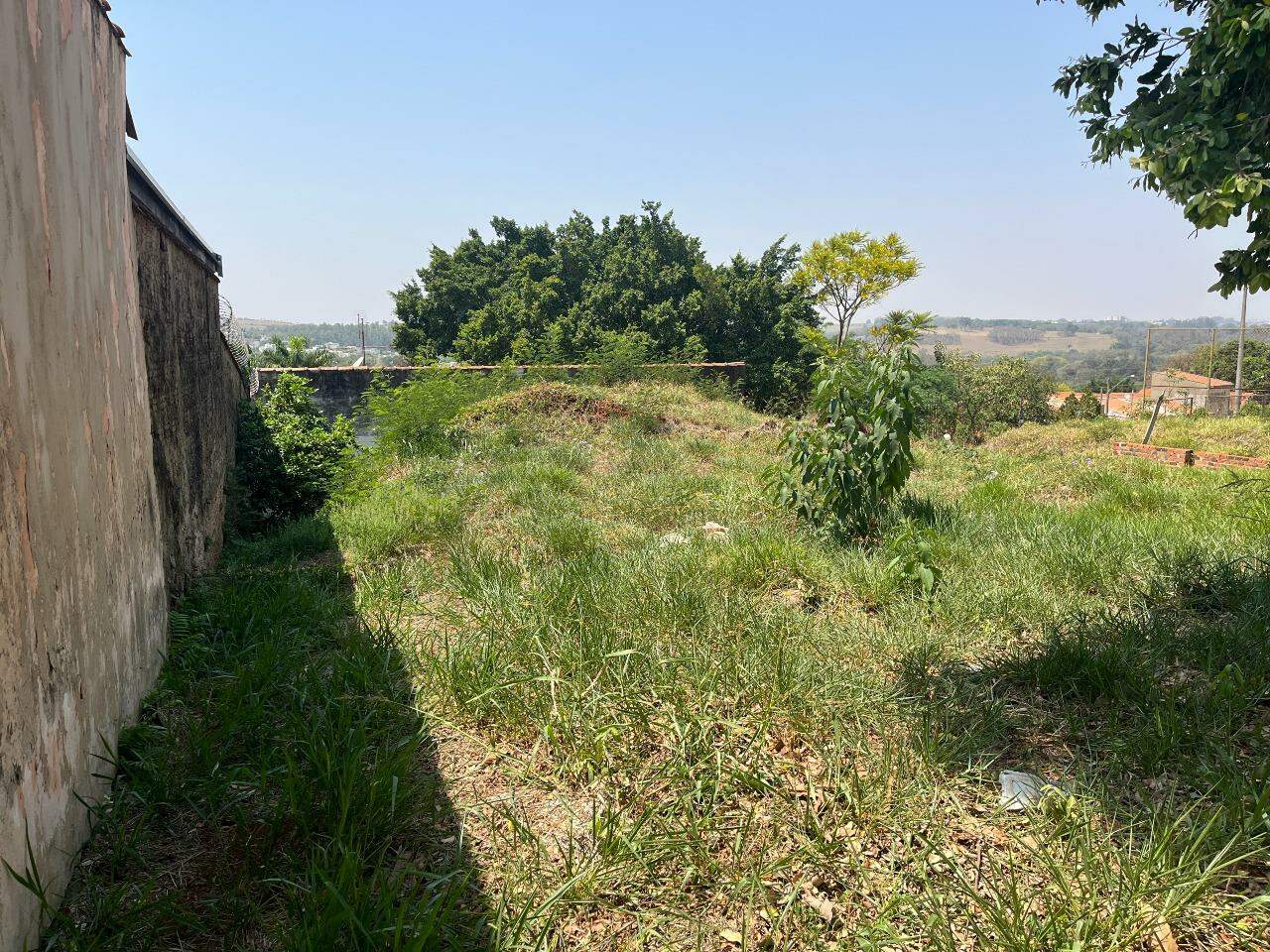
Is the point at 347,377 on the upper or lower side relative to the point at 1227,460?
upper

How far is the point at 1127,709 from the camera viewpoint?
8.61ft

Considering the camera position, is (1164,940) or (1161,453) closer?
(1164,940)

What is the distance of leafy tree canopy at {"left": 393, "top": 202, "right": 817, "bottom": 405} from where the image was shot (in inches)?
953

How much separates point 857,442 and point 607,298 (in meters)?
20.8

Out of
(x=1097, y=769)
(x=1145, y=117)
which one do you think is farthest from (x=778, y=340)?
(x=1097, y=769)

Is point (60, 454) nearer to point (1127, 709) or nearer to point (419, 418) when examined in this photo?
point (1127, 709)

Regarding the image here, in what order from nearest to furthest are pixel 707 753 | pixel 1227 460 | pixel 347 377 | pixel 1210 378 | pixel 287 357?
pixel 707 753 < pixel 1227 460 < pixel 347 377 < pixel 287 357 < pixel 1210 378

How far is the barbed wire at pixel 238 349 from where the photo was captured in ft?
26.7

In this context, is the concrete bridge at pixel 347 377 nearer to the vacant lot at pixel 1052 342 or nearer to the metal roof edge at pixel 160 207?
the metal roof edge at pixel 160 207

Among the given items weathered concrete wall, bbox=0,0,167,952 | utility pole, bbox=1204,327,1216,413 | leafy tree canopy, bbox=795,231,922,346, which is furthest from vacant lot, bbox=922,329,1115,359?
weathered concrete wall, bbox=0,0,167,952

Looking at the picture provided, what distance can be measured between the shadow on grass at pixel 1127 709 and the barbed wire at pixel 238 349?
7.20 m

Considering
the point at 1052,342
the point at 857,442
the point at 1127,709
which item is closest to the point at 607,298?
the point at 857,442

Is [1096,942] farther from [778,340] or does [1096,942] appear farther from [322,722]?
[778,340]

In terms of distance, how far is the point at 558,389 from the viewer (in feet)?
34.5
